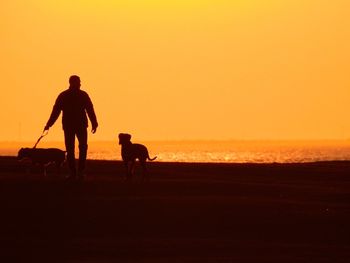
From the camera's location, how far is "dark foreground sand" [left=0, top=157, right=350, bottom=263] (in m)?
12.9

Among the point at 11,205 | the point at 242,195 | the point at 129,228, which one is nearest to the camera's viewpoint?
the point at 129,228

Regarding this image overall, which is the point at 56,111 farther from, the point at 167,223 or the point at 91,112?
the point at 167,223

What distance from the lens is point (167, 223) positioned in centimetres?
1612

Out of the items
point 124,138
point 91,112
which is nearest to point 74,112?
point 91,112

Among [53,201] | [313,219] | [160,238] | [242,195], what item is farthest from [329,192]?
[160,238]

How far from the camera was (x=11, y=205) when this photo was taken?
57.4 feet

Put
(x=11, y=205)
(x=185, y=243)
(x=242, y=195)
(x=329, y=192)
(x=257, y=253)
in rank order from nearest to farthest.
Answer: (x=257, y=253) < (x=185, y=243) < (x=11, y=205) < (x=242, y=195) < (x=329, y=192)

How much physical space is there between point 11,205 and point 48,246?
4336mm

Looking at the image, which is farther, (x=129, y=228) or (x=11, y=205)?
(x=11, y=205)

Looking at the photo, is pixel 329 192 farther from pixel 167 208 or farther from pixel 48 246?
pixel 48 246

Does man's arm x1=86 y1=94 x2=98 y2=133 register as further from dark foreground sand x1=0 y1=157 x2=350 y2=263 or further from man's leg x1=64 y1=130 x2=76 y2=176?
dark foreground sand x1=0 y1=157 x2=350 y2=263

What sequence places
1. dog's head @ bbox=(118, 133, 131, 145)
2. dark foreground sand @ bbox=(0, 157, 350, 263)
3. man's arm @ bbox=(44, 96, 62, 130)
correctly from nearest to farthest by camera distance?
dark foreground sand @ bbox=(0, 157, 350, 263)
man's arm @ bbox=(44, 96, 62, 130)
dog's head @ bbox=(118, 133, 131, 145)

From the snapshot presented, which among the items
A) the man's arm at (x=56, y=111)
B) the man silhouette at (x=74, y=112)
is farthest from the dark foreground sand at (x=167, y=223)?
the man's arm at (x=56, y=111)

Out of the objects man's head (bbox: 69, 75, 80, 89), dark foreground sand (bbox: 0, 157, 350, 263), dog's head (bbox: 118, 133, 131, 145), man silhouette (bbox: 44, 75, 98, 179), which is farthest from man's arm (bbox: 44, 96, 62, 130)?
dog's head (bbox: 118, 133, 131, 145)
